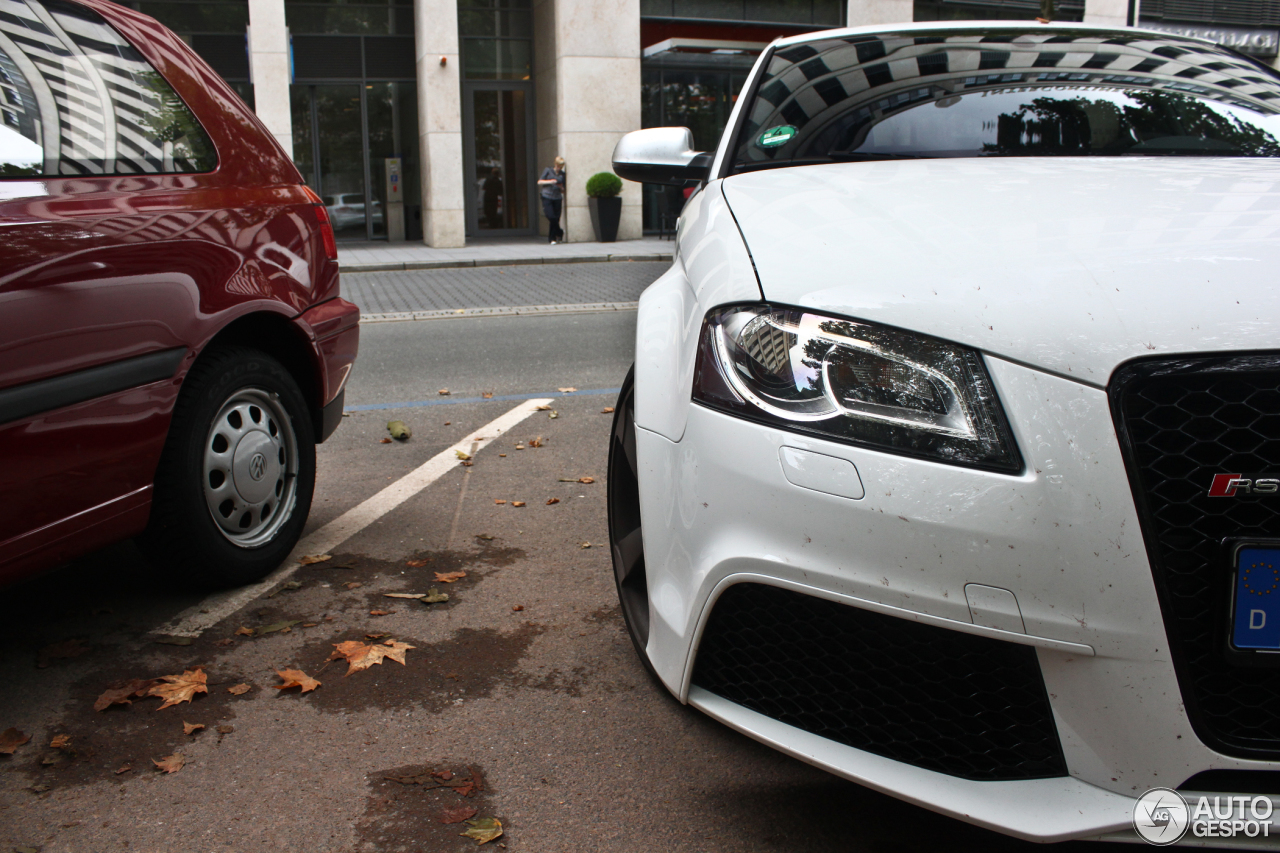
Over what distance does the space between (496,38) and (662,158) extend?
815 inches

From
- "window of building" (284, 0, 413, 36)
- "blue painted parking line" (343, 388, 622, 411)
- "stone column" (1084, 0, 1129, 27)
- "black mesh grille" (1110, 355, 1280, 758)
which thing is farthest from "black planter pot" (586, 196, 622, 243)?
"black mesh grille" (1110, 355, 1280, 758)

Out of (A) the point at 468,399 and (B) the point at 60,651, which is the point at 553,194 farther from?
(B) the point at 60,651

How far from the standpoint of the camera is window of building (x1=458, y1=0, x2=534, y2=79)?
74.3 feet

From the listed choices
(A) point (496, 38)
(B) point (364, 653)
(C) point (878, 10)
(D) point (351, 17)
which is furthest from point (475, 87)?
(B) point (364, 653)

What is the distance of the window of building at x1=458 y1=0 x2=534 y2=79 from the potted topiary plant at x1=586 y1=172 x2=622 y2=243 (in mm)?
3584

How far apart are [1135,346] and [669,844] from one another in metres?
1.21

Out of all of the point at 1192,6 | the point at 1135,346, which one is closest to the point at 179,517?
the point at 1135,346

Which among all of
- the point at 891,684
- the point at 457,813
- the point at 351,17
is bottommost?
the point at 457,813

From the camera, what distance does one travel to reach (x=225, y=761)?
2.40 meters

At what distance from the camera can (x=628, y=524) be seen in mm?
2674

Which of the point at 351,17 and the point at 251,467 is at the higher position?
the point at 351,17

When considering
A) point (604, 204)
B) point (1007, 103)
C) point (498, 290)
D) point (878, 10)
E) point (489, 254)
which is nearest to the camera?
point (1007, 103)

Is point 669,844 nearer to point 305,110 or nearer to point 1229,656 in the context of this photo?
point 1229,656

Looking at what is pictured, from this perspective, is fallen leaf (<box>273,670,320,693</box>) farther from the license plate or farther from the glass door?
the glass door
